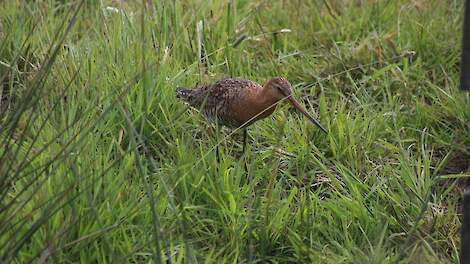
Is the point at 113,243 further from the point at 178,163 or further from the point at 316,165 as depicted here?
the point at 316,165

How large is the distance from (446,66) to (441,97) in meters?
0.42

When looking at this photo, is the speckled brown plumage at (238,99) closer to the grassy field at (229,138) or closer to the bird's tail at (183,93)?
the bird's tail at (183,93)

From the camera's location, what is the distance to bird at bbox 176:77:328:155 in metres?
4.10

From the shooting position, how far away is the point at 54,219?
304cm

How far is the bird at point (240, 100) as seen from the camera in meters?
4.10

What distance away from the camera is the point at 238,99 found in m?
Answer: 4.15

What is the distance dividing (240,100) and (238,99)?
0.03ft

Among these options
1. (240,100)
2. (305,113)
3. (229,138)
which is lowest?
(229,138)

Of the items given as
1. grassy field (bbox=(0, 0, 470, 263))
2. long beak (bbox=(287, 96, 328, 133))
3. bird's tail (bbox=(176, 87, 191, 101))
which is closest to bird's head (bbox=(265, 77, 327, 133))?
long beak (bbox=(287, 96, 328, 133))

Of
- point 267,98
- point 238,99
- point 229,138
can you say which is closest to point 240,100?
point 238,99

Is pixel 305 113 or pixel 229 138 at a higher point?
pixel 305 113

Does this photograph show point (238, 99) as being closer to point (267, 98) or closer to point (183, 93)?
point (267, 98)

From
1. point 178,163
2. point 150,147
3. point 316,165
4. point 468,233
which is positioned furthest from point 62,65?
point 468,233

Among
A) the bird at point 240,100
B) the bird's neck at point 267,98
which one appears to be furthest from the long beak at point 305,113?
the bird's neck at point 267,98
